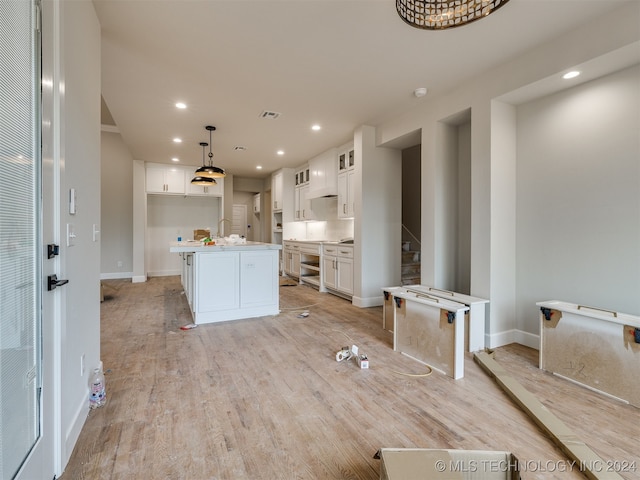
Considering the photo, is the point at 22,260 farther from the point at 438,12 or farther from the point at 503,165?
the point at 503,165

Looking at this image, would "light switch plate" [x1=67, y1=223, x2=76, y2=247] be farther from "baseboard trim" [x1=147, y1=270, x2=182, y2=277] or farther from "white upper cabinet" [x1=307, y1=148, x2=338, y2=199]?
"baseboard trim" [x1=147, y1=270, x2=182, y2=277]

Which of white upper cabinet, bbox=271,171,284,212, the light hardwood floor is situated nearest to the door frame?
the light hardwood floor

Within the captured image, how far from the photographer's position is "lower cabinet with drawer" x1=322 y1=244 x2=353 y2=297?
468 cm

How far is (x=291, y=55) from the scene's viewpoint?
2648 mm

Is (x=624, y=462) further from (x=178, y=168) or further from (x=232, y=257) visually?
(x=178, y=168)

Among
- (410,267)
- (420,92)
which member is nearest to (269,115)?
(420,92)

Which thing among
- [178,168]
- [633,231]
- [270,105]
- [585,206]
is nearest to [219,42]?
[270,105]

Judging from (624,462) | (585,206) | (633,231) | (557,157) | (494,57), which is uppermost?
(494,57)

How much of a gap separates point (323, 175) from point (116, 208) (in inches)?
193

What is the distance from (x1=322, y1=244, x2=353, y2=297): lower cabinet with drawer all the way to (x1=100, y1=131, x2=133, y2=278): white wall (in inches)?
189

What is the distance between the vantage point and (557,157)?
270cm

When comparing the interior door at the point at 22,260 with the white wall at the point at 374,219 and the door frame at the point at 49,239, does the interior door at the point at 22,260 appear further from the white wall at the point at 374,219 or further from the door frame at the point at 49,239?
the white wall at the point at 374,219

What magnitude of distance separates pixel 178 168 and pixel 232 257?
14.4ft

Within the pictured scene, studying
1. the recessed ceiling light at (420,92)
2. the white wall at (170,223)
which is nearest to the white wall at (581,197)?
the recessed ceiling light at (420,92)
